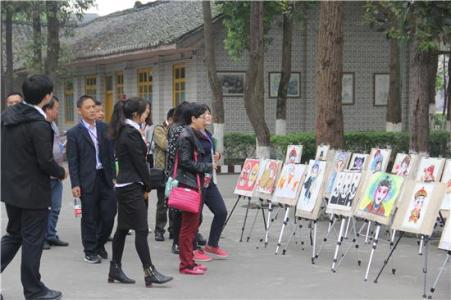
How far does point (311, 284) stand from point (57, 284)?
2.60 metres

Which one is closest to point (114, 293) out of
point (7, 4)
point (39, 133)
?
point (39, 133)

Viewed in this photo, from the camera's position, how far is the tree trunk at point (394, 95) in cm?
2242

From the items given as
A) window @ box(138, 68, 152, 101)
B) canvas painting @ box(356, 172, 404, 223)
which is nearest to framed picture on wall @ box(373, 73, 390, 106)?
window @ box(138, 68, 152, 101)

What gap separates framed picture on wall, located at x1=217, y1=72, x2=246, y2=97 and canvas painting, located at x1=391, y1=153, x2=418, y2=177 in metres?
13.6

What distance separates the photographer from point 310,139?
67.5ft

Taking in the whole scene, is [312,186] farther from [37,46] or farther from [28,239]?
[37,46]

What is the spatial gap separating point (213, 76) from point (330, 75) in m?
7.46

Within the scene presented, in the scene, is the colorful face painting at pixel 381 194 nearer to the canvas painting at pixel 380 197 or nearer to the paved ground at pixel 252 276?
the canvas painting at pixel 380 197

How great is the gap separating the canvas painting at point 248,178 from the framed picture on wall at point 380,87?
53.8 feet

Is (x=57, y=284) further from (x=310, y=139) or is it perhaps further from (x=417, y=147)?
(x=310, y=139)

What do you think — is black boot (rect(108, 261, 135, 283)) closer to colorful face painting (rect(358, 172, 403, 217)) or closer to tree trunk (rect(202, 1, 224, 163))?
colorful face painting (rect(358, 172, 403, 217))

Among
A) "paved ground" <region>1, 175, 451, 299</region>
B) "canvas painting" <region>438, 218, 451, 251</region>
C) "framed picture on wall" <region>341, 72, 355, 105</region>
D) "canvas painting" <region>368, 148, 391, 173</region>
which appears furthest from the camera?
"framed picture on wall" <region>341, 72, 355, 105</region>

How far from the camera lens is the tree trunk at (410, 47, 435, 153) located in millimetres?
12664

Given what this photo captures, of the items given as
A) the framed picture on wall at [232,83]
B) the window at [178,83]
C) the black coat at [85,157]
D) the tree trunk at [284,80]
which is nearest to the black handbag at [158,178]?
the black coat at [85,157]
